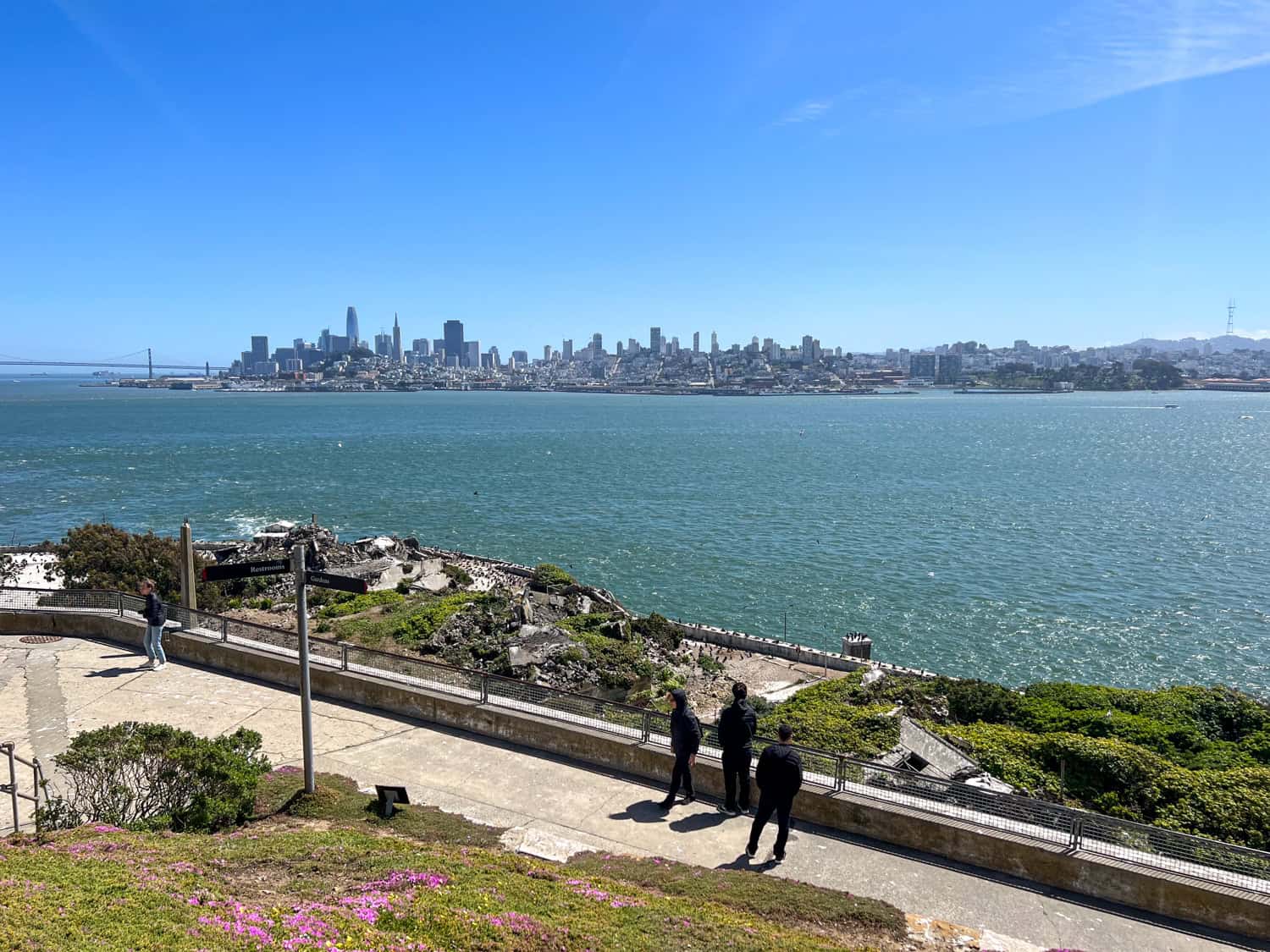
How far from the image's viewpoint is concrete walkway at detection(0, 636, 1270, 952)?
6.43m

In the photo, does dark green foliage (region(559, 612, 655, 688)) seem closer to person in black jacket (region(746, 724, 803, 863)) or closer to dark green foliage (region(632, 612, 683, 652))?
dark green foliage (region(632, 612, 683, 652))

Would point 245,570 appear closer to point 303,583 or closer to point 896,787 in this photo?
point 303,583

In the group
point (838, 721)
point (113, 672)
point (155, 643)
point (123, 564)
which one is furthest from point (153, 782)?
point (123, 564)

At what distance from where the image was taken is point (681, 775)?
812 centimetres

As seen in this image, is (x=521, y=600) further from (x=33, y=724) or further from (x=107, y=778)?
(x=107, y=778)

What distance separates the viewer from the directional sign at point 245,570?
27.6 feet

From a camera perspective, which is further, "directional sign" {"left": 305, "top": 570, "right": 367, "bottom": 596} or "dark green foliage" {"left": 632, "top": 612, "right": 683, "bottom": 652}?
"dark green foliage" {"left": 632, "top": 612, "right": 683, "bottom": 652}

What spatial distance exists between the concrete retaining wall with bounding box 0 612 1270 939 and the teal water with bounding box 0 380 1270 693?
2326 cm

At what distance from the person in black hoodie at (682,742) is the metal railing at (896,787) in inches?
18.1

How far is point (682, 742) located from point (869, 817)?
1795 millimetres

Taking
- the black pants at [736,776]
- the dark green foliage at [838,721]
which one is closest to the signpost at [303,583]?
the black pants at [736,776]

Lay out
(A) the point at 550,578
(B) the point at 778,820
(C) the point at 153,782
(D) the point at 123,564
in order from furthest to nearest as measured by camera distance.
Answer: (A) the point at 550,578 → (D) the point at 123,564 → (C) the point at 153,782 → (B) the point at 778,820

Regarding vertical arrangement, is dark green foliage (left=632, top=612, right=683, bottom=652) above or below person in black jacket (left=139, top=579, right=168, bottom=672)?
below

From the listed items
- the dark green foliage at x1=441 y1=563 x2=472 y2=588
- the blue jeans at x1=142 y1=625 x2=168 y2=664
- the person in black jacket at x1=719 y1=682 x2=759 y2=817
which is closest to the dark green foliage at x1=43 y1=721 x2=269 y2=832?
the person in black jacket at x1=719 y1=682 x2=759 y2=817
